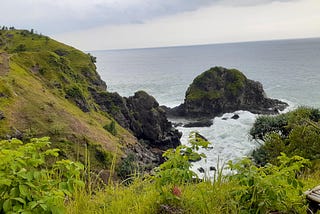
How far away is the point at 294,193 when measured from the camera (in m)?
4.82

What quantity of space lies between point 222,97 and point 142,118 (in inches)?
772

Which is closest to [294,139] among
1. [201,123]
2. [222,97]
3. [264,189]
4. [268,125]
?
[268,125]

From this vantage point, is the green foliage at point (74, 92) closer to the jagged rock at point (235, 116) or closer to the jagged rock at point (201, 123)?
the jagged rock at point (201, 123)

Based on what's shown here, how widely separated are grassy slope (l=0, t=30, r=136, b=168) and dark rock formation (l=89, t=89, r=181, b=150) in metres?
2.45

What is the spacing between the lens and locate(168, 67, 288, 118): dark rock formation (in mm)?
61094

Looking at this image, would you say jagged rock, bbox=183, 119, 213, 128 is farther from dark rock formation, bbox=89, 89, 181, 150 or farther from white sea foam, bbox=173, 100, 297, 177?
dark rock formation, bbox=89, 89, 181, 150

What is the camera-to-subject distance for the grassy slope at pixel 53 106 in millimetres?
29531

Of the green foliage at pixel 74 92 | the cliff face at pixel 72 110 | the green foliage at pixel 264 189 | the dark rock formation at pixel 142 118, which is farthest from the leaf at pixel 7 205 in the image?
the dark rock formation at pixel 142 118

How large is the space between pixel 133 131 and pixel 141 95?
23.0 feet

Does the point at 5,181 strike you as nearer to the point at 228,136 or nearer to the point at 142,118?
the point at 228,136

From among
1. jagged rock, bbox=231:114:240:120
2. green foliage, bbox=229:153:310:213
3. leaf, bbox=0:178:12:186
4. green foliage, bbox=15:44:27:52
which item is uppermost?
green foliage, bbox=15:44:27:52

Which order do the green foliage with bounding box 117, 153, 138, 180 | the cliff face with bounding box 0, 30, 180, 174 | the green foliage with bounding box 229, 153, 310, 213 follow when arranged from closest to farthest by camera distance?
the green foliage with bounding box 229, 153, 310, 213
the green foliage with bounding box 117, 153, 138, 180
the cliff face with bounding box 0, 30, 180, 174

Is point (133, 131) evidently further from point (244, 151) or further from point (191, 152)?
point (191, 152)

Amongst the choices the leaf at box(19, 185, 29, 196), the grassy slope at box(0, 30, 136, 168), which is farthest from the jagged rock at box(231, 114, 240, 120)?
the leaf at box(19, 185, 29, 196)
